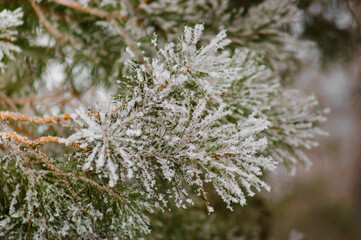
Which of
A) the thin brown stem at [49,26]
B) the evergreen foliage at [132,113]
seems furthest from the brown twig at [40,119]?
the thin brown stem at [49,26]

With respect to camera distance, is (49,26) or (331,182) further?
(331,182)

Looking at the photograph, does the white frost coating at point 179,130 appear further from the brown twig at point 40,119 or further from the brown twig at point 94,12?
the brown twig at point 94,12

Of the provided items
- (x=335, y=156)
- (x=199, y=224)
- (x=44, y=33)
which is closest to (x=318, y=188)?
(x=335, y=156)

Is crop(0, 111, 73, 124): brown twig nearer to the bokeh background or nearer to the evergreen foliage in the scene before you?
the evergreen foliage

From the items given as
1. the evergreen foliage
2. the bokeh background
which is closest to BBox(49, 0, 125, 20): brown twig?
the evergreen foliage

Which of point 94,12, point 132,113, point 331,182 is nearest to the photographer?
point 132,113

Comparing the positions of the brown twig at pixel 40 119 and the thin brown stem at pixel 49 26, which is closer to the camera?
the brown twig at pixel 40 119

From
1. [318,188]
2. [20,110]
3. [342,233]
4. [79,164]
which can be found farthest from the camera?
[318,188]

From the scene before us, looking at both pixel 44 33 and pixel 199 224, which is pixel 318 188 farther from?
pixel 44 33

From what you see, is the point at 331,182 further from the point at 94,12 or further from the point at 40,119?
the point at 40,119

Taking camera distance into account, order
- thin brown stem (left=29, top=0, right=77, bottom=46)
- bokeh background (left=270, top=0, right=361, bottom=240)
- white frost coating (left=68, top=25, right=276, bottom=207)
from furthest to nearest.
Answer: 1. bokeh background (left=270, top=0, right=361, bottom=240)
2. thin brown stem (left=29, top=0, right=77, bottom=46)
3. white frost coating (left=68, top=25, right=276, bottom=207)

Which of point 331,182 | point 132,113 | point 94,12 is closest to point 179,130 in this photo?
point 132,113
